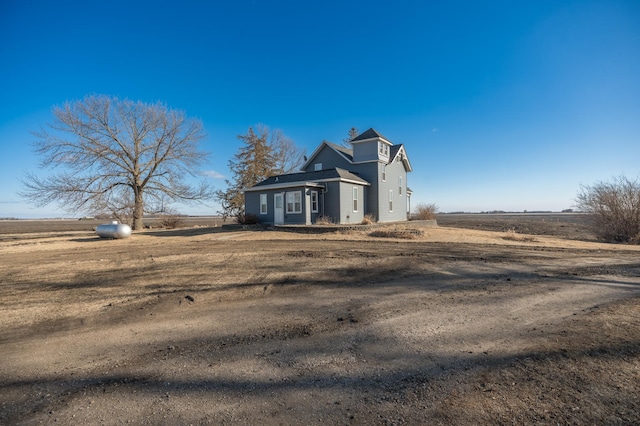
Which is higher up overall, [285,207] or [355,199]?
[355,199]

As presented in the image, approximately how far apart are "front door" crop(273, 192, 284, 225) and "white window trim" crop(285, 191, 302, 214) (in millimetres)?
429

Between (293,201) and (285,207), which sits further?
(285,207)

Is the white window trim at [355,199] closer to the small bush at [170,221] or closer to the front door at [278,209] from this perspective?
the front door at [278,209]

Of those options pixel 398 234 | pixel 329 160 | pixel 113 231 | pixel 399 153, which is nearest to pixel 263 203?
pixel 329 160

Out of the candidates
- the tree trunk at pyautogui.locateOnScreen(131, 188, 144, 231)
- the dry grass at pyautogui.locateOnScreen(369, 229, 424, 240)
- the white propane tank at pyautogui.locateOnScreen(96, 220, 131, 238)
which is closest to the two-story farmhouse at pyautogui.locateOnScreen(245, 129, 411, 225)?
the dry grass at pyautogui.locateOnScreen(369, 229, 424, 240)

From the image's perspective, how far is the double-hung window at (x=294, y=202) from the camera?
21.8 meters

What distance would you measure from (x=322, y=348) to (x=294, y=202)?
1849 cm

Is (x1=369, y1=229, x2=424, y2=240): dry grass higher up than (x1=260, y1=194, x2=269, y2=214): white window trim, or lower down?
lower down

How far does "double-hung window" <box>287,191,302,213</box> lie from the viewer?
71.5 feet

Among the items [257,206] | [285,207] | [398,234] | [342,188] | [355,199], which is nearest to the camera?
[398,234]

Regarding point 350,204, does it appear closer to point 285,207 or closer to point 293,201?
point 293,201

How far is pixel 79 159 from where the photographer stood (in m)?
24.4

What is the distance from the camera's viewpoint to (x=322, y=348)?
374 centimetres

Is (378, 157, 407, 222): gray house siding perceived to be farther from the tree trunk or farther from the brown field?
the tree trunk
